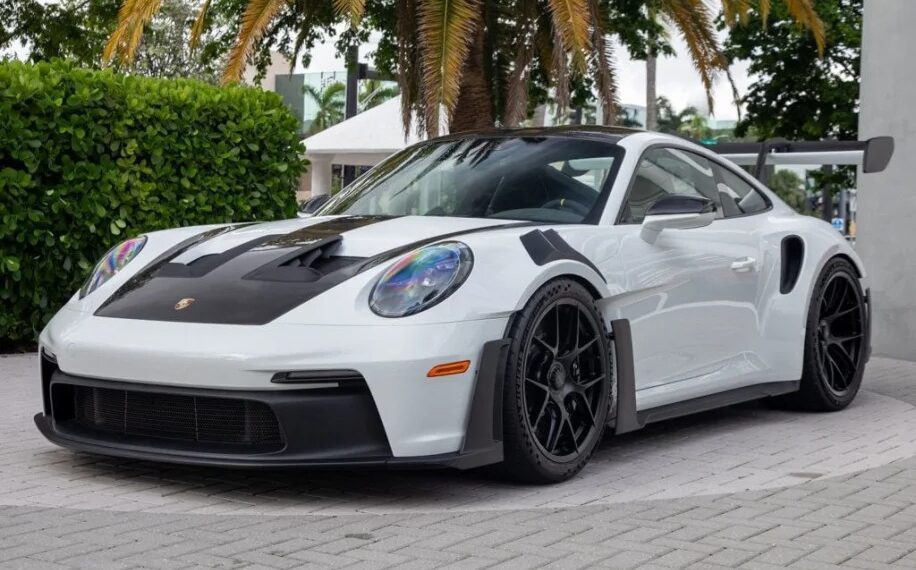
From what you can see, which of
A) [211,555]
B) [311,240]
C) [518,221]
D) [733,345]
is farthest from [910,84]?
[211,555]

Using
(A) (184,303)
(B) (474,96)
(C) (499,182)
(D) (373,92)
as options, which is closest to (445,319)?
(A) (184,303)

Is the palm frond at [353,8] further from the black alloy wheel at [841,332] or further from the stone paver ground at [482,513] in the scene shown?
the stone paver ground at [482,513]

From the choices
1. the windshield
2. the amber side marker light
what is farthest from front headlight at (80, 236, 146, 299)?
the amber side marker light

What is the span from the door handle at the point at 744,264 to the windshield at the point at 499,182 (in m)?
0.83

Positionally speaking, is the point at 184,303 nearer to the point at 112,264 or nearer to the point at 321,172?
the point at 112,264

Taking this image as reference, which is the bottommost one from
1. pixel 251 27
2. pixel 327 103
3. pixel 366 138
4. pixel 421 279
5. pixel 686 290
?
pixel 686 290

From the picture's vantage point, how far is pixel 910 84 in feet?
33.4

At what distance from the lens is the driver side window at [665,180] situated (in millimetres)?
5969

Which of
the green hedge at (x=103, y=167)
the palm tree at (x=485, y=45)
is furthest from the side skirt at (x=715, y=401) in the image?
the palm tree at (x=485, y=45)

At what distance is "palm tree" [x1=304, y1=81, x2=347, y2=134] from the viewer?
76562 mm

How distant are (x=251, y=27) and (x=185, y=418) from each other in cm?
713

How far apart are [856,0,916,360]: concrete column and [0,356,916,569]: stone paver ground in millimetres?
4092

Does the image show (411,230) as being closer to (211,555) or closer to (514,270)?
(514,270)

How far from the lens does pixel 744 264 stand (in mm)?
6469
